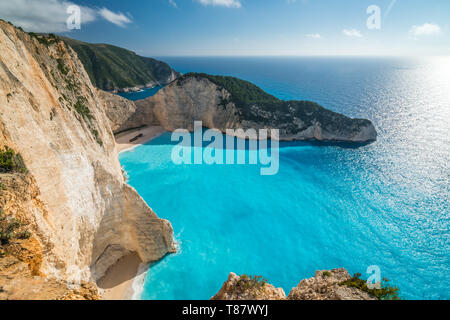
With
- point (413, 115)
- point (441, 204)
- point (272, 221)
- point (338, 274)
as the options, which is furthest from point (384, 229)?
point (413, 115)

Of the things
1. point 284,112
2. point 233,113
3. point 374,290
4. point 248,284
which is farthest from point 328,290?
point 284,112

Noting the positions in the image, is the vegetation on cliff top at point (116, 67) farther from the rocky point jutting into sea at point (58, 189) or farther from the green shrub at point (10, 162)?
the green shrub at point (10, 162)

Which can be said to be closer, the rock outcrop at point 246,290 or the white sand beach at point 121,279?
the rock outcrop at point 246,290

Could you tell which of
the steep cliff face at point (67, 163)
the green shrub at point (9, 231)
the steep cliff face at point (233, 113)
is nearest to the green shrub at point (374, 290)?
the steep cliff face at point (67, 163)

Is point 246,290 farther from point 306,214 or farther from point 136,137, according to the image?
point 136,137

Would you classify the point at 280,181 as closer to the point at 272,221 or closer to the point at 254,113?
the point at 272,221
